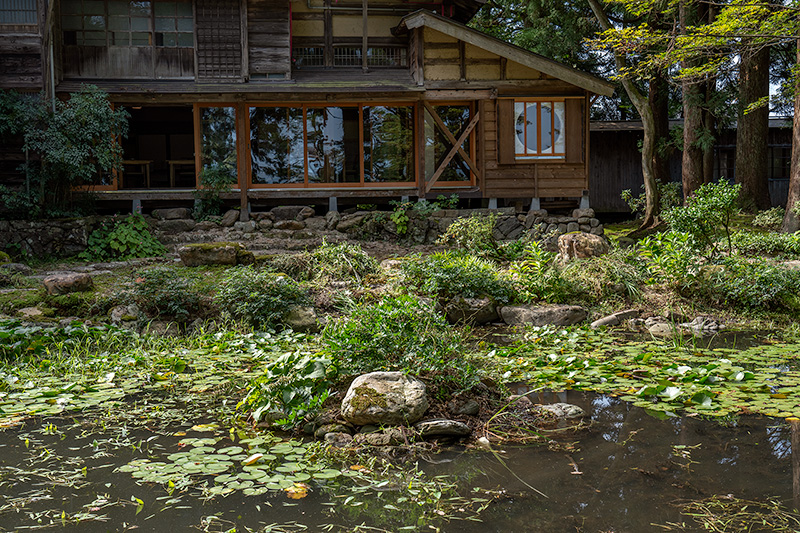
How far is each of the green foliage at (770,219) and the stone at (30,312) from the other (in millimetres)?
13402

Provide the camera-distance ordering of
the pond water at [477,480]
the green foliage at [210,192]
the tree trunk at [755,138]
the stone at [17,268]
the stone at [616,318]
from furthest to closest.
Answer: the tree trunk at [755,138], the green foliage at [210,192], the stone at [17,268], the stone at [616,318], the pond water at [477,480]

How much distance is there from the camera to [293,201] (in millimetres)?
15102

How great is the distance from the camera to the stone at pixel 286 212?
563 inches

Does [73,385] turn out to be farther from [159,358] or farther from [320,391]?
[320,391]

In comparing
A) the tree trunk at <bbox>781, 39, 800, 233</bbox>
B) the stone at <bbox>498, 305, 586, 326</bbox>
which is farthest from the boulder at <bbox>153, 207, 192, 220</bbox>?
the tree trunk at <bbox>781, 39, 800, 233</bbox>

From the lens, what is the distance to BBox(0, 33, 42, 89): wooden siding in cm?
1252

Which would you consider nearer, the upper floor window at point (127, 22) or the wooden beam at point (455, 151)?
the upper floor window at point (127, 22)

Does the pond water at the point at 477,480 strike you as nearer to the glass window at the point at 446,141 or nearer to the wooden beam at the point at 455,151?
the wooden beam at the point at 455,151

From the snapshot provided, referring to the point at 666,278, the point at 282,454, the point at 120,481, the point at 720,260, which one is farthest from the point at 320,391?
the point at 720,260

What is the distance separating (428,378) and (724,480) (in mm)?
1806

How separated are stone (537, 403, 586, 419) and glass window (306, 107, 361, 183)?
11514 millimetres

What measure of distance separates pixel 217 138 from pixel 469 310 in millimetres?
9400

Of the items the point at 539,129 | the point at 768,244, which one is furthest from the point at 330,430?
the point at 539,129

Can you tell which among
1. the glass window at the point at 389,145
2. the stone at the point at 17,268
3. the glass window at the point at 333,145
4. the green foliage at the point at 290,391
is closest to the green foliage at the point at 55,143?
the stone at the point at 17,268
